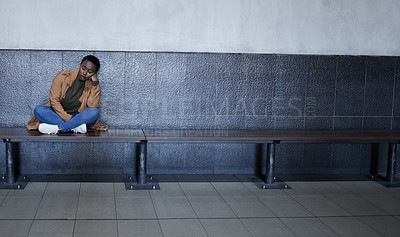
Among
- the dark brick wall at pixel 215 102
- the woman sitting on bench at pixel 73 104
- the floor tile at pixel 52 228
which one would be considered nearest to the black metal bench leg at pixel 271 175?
the dark brick wall at pixel 215 102

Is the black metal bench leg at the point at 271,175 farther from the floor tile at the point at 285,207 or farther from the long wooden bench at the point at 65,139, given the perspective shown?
the long wooden bench at the point at 65,139

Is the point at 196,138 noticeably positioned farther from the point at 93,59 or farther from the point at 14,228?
the point at 14,228

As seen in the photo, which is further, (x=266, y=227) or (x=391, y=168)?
(x=391, y=168)

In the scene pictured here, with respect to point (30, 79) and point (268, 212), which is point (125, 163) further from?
point (268, 212)

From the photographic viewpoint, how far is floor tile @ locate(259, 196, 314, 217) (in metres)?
3.56

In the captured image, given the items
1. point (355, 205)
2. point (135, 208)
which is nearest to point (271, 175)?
point (355, 205)

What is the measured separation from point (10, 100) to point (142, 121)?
4.49 feet

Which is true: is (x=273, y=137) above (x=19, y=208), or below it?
above

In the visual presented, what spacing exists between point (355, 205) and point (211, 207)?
1.28 meters

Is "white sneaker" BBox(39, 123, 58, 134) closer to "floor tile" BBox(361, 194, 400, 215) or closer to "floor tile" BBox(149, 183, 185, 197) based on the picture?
"floor tile" BBox(149, 183, 185, 197)

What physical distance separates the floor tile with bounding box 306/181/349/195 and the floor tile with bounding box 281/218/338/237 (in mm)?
902

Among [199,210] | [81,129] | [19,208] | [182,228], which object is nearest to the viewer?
[182,228]

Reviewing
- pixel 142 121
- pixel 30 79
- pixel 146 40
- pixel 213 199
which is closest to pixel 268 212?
pixel 213 199

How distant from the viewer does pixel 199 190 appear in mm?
4199
